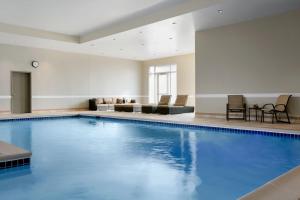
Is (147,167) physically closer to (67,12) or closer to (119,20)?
(67,12)

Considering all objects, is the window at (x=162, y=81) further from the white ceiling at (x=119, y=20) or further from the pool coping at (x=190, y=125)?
the pool coping at (x=190, y=125)

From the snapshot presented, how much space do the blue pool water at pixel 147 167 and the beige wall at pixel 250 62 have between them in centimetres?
252

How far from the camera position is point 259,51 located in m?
8.09

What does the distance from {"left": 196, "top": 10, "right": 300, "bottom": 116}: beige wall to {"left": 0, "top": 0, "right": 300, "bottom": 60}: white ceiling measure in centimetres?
41

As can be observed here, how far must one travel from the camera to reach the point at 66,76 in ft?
44.3

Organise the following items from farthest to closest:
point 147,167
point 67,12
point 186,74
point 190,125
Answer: point 186,74, point 67,12, point 190,125, point 147,167

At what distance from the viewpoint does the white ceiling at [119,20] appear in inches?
284

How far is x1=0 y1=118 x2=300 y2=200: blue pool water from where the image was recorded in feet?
9.01

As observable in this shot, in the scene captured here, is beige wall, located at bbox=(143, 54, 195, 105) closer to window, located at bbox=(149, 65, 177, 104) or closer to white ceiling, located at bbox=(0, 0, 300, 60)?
window, located at bbox=(149, 65, 177, 104)

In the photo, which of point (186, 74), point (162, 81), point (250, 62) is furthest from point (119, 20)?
point (162, 81)

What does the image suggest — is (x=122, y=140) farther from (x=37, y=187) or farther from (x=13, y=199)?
(x=13, y=199)

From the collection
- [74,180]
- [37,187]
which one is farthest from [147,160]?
[37,187]

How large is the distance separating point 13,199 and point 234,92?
7501mm

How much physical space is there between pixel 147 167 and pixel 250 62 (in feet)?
19.7
